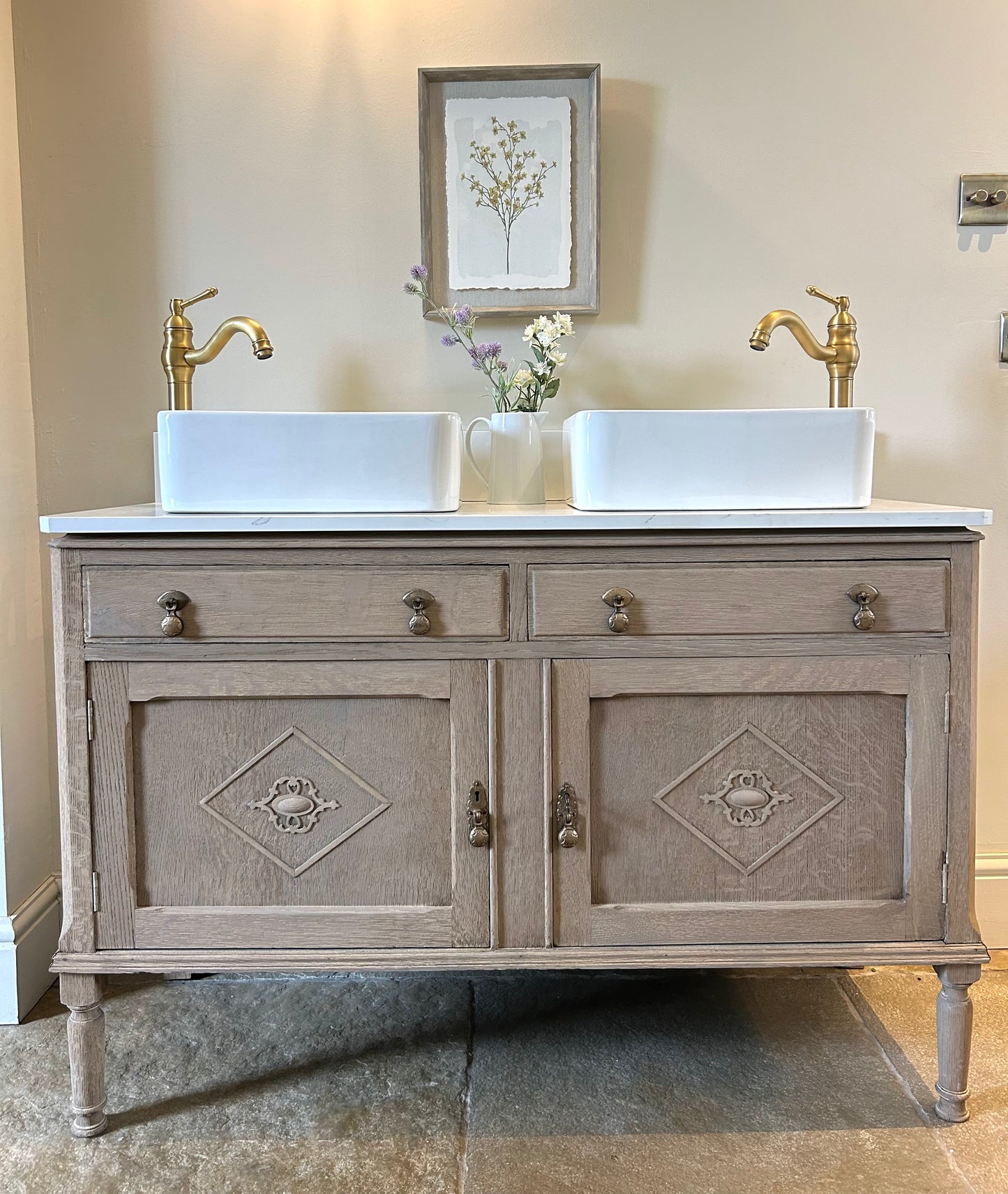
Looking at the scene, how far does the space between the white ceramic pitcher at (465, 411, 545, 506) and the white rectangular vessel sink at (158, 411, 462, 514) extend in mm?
227

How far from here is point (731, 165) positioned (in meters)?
1.66

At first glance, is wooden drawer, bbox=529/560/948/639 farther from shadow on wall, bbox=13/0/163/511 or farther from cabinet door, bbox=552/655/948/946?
shadow on wall, bbox=13/0/163/511

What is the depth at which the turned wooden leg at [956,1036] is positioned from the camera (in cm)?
126

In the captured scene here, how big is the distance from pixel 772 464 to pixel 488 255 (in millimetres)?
696

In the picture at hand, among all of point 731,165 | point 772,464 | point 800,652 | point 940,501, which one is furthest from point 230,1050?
point 731,165

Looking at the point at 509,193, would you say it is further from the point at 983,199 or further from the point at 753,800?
the point at 753,800

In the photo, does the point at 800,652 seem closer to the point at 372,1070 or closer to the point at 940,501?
the point at 940,501

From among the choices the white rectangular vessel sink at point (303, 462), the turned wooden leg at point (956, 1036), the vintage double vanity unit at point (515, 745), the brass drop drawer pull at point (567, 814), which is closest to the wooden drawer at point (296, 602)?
the vintage double vanity unit at point (515, 745)

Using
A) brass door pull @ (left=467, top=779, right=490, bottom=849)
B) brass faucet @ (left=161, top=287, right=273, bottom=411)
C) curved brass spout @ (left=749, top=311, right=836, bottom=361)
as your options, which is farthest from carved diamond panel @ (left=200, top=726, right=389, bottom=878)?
curved brass spout @ (left=749, top=311, right=836, bottom=361)

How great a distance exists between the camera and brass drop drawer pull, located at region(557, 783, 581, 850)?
48.6 inches

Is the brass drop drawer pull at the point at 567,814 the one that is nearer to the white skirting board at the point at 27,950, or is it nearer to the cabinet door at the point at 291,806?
the cabinet door at the point at 291,806

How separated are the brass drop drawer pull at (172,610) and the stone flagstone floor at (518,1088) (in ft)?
2.23

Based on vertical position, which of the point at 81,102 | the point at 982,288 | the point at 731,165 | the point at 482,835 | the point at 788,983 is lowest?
the point at 788,983

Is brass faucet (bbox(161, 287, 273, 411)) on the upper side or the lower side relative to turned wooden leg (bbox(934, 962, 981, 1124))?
upper
